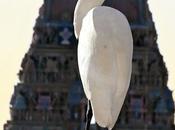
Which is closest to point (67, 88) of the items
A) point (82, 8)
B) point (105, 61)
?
point (82, 8)

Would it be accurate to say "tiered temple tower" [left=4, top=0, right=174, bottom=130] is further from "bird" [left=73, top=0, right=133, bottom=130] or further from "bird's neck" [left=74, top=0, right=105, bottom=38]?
"bird" [left=73, top=0, right=133, bottom=130]

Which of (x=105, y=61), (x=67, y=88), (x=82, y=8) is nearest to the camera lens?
(x=105, y=61)

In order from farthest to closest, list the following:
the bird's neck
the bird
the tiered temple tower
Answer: the tiered temple tower → the bird's neck → the bird

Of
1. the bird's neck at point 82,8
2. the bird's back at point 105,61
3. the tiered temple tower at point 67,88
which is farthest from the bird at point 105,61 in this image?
the tiered temple tower at point 67,88

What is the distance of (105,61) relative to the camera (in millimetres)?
8648

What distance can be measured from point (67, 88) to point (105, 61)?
53527 mm

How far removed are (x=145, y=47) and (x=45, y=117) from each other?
8.73 m

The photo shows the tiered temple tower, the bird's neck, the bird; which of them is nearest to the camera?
the bird

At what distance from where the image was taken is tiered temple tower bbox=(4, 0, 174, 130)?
2406 inches

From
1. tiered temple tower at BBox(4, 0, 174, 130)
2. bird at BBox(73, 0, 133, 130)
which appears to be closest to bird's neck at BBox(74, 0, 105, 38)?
bird at BBox(73, 0, 133, 130)

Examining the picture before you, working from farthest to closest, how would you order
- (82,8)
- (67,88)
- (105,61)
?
(67,88) < (82,8) < (105,61)

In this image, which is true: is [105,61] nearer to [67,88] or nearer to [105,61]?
[105,61]

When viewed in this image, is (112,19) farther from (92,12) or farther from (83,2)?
(83,2)

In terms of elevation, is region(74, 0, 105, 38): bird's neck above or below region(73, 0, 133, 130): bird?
above
